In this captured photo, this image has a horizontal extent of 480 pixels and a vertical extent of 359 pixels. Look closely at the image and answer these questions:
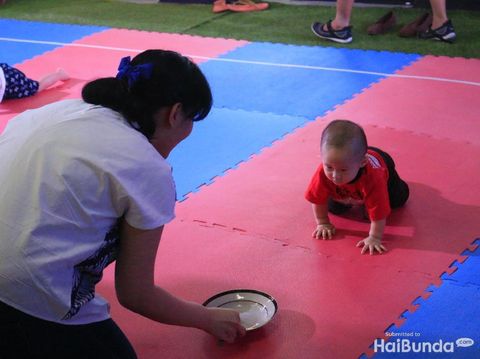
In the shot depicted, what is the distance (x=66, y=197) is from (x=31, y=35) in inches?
215

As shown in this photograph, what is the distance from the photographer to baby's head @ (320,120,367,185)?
9.57 feet

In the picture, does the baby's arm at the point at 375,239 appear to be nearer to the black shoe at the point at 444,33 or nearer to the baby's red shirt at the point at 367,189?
the baby's red shirt at the point at 367,189

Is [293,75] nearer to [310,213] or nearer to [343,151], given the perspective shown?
[310,213]

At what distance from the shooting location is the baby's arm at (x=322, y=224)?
10.3 ft

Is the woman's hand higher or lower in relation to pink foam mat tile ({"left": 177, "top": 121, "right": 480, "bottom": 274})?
higher

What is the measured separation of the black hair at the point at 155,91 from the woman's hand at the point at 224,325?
678mm

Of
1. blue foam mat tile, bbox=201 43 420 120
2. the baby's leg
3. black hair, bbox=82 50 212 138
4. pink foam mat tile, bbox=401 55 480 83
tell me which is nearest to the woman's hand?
black hair, bbox=82 50 212 138

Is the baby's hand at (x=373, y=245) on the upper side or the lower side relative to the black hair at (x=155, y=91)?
lower

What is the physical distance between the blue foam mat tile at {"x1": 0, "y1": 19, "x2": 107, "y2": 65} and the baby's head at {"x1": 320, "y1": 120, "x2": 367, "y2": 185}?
3.93m

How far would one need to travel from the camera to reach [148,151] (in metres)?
1.83

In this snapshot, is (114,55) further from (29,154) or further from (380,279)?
(29,154)

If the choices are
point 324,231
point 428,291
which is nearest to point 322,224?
point 324,231

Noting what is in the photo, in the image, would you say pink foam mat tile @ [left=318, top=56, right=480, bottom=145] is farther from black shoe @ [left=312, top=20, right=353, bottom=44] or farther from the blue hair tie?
the blue hair tie

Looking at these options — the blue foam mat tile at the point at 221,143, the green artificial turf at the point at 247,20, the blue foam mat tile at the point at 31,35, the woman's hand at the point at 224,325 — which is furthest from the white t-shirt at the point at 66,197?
the blue foam mat tile at the point at 31,35
